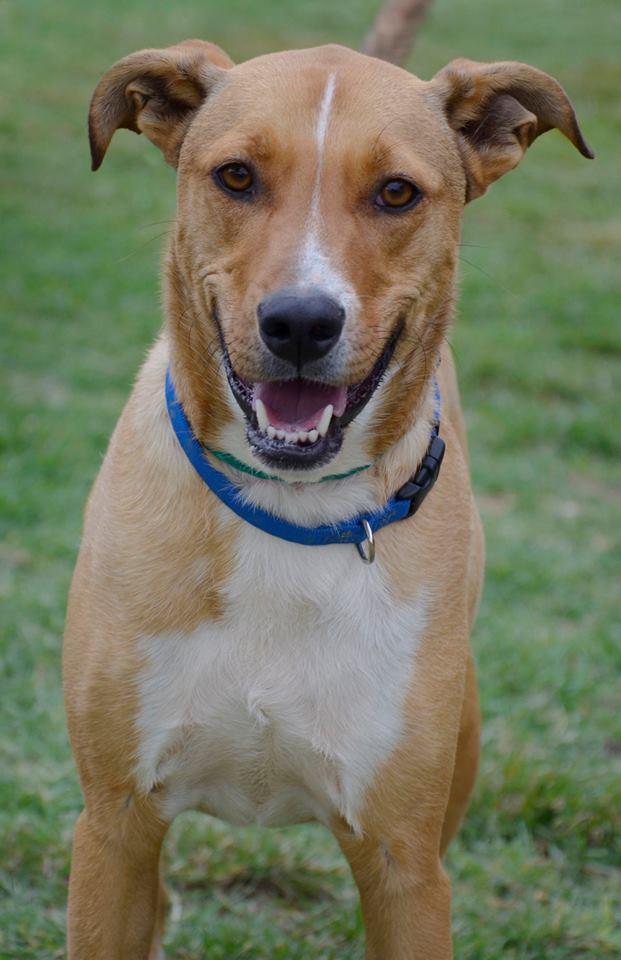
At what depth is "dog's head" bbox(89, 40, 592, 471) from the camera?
284 cm

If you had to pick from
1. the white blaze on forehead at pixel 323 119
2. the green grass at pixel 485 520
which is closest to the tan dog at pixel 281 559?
the white blaze on forehead at pixel 323 119

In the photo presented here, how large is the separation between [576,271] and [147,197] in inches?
130

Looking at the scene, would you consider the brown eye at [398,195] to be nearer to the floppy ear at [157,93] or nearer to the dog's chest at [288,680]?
the floppy ear at [157,93]

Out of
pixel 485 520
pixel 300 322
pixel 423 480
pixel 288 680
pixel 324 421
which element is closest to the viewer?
pixel 300 322

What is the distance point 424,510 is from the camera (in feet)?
10.7

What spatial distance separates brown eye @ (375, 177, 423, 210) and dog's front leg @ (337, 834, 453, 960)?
1359mm

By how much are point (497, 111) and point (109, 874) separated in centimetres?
198

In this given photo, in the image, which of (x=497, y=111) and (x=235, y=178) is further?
(x=497, y=111)

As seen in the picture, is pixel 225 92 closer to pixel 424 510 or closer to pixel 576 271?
pixel 424 510

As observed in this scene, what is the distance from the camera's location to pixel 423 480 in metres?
3.22

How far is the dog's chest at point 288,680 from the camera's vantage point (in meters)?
3.06

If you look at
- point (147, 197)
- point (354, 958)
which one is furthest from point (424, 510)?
point (147, 197)

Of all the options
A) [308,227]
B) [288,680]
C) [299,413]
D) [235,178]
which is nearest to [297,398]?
[299,413]

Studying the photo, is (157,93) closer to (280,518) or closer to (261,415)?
(261,415)
